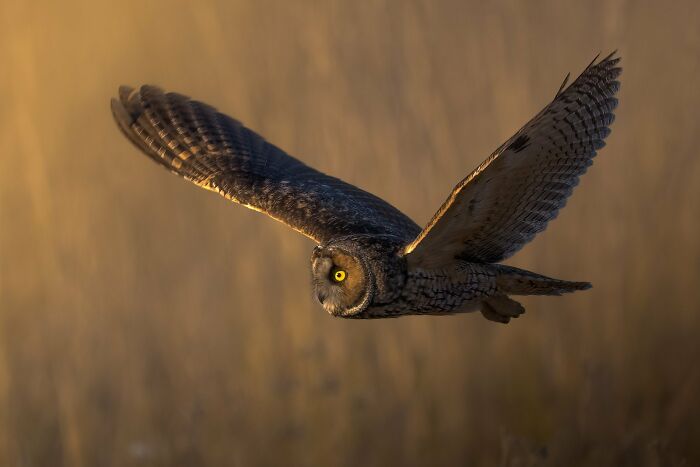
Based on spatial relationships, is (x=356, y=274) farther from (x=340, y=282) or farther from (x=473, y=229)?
(x=473, y=229)

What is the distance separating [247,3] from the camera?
5516 millimetres

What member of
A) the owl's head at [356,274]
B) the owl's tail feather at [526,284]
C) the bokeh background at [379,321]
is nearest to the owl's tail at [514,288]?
the owl's tail feather at [526,284]

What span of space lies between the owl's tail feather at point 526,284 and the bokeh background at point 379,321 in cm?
53

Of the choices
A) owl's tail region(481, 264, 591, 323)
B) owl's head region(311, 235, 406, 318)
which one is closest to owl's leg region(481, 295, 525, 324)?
owl's tail region(481, 264, 591, 323)

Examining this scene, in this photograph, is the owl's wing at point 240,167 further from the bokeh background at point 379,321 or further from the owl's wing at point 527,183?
the owl's wing at point 527,183

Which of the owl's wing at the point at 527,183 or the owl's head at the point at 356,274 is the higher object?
the owl's wing at the point at 527,183

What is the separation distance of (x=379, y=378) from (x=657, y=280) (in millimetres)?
965

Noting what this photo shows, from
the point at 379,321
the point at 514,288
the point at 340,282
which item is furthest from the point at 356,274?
the point at 379,321

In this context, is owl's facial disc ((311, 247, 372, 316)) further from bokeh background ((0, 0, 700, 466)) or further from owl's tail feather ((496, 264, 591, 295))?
bokeh background ((0, 0, 700, 466))

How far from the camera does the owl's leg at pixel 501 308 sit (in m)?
3.73

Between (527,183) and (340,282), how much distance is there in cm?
54

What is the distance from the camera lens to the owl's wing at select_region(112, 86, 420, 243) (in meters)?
4.06

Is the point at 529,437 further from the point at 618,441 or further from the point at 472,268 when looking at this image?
the point at 472,268

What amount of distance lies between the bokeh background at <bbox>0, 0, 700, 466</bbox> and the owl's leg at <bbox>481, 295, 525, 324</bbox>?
426mm
